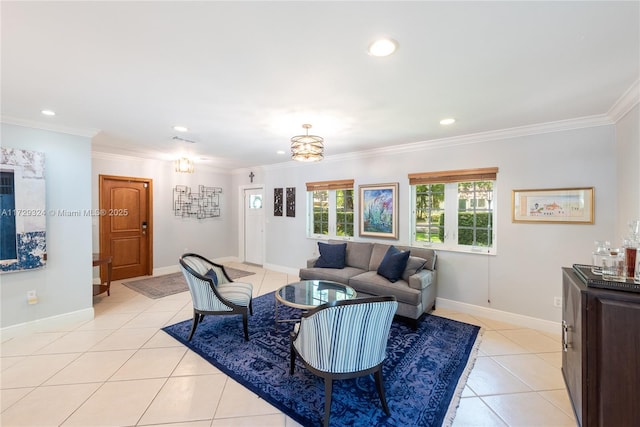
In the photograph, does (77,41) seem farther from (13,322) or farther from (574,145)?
(574,145)

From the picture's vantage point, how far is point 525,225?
334cm

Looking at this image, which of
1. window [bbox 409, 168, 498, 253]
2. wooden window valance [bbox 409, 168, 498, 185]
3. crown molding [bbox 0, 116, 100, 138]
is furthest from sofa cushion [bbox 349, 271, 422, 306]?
crown molding [bbox 0, 116, 100, 138]

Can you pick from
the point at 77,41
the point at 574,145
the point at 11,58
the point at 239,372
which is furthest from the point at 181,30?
the point at 574,145

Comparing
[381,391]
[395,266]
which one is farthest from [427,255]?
[381,391]

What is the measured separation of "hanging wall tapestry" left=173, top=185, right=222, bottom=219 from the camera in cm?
614

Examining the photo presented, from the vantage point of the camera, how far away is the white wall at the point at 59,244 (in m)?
3.03

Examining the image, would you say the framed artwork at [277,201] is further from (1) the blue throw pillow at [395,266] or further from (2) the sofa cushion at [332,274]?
(1) the blue throw pillow at [395,266]

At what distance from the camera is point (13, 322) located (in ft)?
9.92

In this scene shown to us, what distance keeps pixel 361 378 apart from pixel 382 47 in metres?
2.51

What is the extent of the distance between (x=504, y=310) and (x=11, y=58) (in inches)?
204

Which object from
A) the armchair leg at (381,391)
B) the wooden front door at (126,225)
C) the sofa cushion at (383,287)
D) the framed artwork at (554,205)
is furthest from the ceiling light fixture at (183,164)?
the framed artwork at (554,205)

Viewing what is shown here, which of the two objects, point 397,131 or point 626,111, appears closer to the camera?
point 626,111

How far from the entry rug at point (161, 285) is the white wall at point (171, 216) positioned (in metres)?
0.46

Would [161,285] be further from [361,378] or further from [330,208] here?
[361,378]
